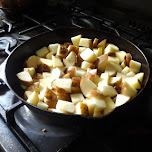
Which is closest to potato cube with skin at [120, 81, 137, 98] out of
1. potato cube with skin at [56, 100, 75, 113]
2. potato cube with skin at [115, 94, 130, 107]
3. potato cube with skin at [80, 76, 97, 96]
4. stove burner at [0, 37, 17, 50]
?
potato cube with skin at [115, 94, 130, 107]

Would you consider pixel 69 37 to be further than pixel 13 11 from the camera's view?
No

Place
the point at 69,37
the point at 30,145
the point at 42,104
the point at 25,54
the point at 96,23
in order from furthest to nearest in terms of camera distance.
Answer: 1. the point at 96,23
2. the point at 69,37
3. the point at 25,54
4. the point at 42,104
5. the point at 30,145

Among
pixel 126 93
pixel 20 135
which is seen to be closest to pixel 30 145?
pixel 20 135

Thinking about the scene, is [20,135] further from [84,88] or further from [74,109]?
[84,88]

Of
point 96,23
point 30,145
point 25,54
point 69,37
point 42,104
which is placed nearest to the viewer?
point 30,145

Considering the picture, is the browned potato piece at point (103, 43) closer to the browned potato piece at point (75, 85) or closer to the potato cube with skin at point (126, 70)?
the potato cube with skin at point (126, 70)

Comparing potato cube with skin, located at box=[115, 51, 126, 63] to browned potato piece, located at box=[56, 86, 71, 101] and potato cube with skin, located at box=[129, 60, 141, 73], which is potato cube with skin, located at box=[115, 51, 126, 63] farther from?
browned potato piece, located at box=[56, 86, 71, 101]
